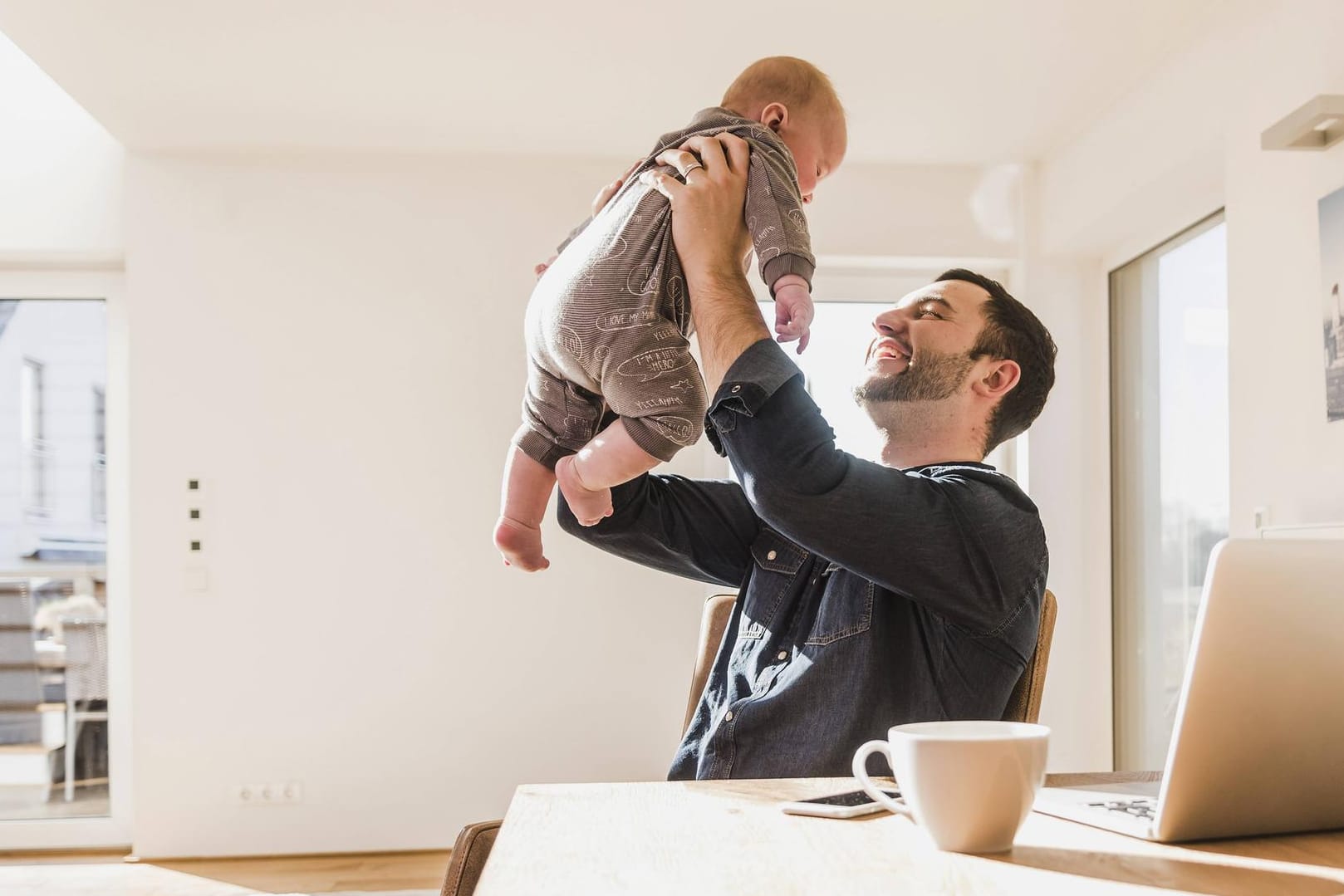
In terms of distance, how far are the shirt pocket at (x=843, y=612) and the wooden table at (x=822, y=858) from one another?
1.75 feet

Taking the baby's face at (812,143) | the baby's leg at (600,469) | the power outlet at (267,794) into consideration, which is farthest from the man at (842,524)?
the power outlet at (267,794)

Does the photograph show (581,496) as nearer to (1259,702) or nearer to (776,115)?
(776,115)

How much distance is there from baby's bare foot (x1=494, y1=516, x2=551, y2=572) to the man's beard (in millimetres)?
511

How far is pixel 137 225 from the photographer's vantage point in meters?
3.91

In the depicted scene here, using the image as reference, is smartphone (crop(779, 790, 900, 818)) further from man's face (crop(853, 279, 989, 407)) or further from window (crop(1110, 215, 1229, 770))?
window (crop(1110, 215, 1229, 770))

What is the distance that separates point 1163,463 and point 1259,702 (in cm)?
301

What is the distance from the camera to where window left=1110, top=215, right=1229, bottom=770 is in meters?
3.21

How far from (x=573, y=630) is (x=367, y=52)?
1.90 metres

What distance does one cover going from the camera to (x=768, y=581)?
4.97 feet

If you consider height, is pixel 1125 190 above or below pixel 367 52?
below

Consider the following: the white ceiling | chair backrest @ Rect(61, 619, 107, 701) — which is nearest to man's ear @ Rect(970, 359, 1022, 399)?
the white ceiling

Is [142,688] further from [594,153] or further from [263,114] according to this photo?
[594,153]

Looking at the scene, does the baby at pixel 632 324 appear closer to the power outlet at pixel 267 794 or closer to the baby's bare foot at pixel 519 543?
the baby's bare foot at pixel 519 543

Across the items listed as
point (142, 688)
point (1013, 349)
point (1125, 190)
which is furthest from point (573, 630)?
point (1013, 349)
